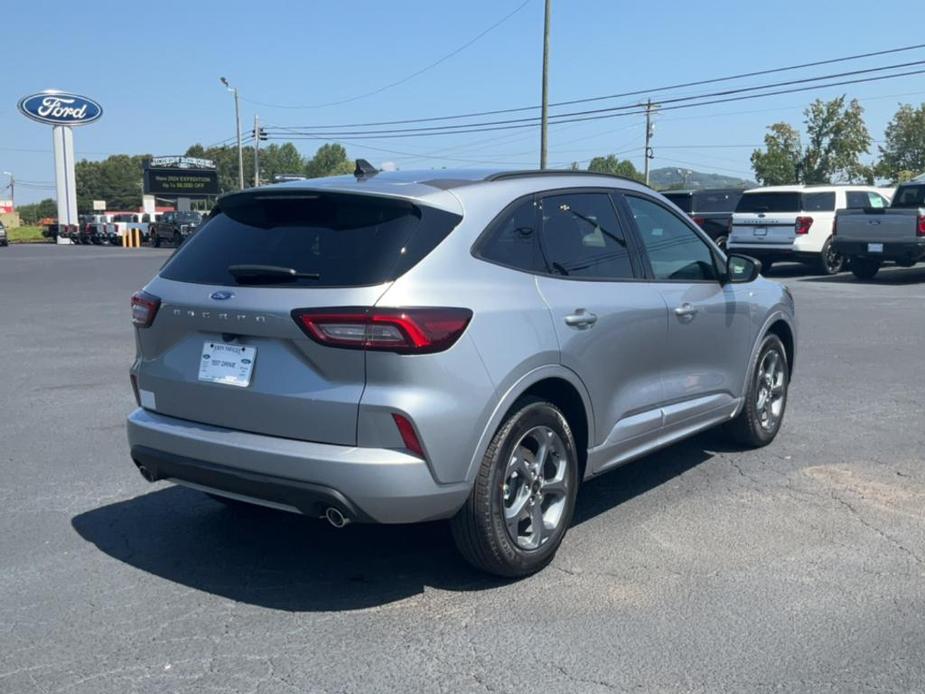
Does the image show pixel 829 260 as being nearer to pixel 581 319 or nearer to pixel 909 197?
pixel 909 197

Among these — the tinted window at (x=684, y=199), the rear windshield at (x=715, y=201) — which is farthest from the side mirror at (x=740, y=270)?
the tinted window at (x=684, y=199)

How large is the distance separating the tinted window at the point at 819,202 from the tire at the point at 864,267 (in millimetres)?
1328

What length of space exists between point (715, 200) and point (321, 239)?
2350 centimetres

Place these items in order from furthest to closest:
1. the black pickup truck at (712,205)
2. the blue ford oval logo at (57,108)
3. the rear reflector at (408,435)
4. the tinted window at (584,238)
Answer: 1. the blue ford oval logo at (57,108)
2. the black pickup truck at (712,205)
3. the tinted window at (584,238)
4. the rear reflector at (408,435)

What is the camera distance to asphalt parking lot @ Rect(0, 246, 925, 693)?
3.44 m

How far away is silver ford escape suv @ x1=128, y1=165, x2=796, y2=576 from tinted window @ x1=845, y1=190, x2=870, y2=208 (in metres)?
18.0

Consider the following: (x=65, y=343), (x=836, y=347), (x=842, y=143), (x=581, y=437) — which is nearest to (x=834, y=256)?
(x=836, y=347)

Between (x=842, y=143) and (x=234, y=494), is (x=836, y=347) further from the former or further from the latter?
(x=842, y=143)

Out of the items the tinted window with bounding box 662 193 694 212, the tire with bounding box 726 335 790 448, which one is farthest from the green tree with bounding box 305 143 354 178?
the tire with bounding box 726 335 790 448

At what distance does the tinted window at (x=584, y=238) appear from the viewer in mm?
4512

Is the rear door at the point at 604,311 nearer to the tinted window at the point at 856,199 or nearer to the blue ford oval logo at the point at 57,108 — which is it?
the tinted window at the point at 856,199

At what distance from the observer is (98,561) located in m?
4.47

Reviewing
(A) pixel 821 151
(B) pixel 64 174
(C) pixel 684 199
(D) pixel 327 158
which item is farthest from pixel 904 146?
(D) pixel 327 158

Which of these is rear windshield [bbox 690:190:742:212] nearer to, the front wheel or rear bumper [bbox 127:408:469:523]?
the front wheel
